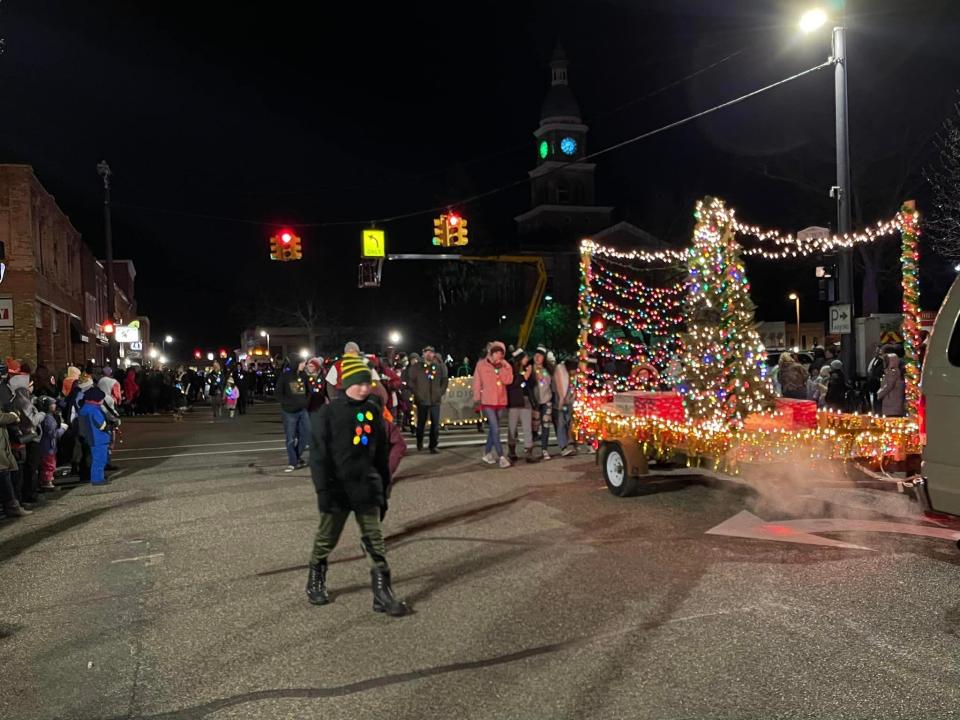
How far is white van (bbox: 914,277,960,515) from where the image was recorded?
6.00 m

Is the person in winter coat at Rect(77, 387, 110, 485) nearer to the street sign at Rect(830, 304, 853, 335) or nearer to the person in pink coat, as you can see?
→ the person in pink coat

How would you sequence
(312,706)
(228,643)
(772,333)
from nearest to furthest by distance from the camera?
(312,706) → (228,643) → (772,333)

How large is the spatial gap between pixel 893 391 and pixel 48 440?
38.1ft

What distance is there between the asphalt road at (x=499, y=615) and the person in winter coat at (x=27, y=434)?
1.10 metres

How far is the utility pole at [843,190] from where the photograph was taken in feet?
46.9

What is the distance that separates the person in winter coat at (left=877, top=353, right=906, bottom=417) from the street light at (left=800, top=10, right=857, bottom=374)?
400cm

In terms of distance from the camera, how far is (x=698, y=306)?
10062 mm

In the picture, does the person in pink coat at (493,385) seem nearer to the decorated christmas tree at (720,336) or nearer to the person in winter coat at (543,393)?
the person in winter coat at (543,393)

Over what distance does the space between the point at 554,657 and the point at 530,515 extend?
13.5ft

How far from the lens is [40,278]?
82.9ft

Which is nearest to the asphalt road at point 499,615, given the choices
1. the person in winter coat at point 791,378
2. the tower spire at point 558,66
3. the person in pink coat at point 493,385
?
the person in pink coat at point 493,385

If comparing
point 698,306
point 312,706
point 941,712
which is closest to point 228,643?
point 312,706

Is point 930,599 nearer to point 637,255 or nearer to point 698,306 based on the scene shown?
point 698,306

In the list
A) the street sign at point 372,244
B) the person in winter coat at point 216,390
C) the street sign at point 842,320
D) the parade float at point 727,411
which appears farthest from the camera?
the person in winter coat at point 216,390
